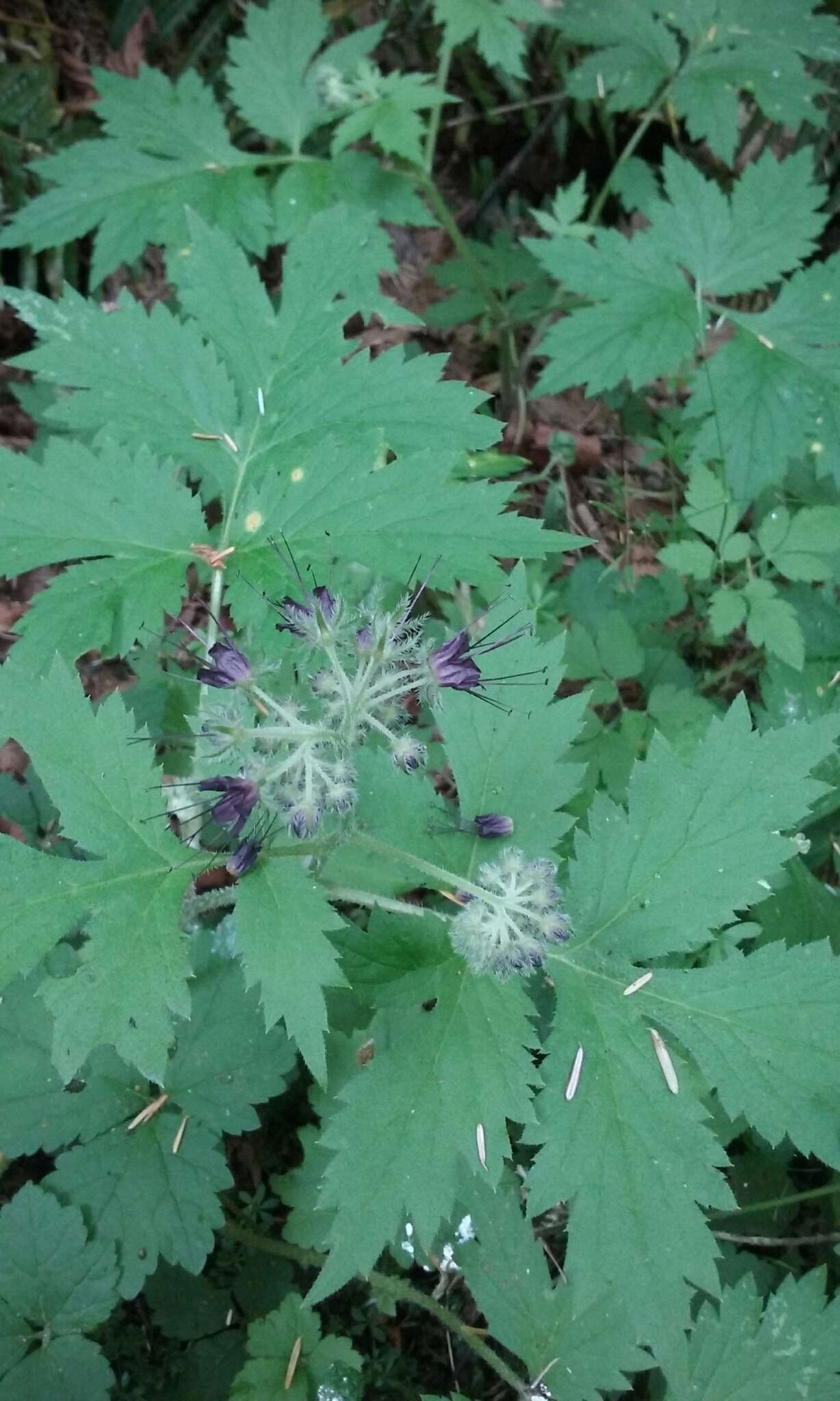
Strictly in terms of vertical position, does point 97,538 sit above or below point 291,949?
above

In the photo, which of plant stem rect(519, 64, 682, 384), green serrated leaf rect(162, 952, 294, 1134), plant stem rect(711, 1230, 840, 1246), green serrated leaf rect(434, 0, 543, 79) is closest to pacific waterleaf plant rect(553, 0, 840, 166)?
plant stem rect(519, 64, 682, 384)

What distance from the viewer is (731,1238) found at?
7.81ft

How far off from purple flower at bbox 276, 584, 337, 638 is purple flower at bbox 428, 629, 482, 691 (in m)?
0.22

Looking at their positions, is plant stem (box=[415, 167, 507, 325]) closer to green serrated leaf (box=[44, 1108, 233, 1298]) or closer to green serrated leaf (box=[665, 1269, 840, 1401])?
green serrated leaf (box=[44, 1108, 233, 1298])

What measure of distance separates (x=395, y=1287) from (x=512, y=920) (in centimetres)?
133

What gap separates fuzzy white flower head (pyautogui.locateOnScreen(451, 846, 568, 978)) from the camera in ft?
5.51

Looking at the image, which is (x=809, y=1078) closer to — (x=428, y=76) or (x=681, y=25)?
(x=428, y=76)

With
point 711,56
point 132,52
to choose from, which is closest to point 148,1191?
point 711,56

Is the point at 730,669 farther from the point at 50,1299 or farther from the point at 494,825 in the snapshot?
the point at 50,1299

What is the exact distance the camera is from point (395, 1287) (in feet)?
7.84

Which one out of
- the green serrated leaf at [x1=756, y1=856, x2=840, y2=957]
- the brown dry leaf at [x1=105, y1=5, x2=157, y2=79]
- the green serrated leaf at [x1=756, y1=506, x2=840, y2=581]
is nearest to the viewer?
the green serrated leaf at [x1=756, y1=856, x2=840, y2=957]

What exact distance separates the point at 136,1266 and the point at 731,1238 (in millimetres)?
1475

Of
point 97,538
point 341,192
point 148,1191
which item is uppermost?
point 341,192

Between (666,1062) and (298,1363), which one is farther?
(298,1363)
